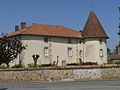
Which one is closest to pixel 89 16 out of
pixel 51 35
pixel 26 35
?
pixel 51 35

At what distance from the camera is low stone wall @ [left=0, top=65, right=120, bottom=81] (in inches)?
1401

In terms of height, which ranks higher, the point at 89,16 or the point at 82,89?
the point at 89,16

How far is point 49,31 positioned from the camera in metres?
65.5

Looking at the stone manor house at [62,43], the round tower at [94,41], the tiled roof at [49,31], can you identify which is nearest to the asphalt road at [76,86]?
the stone manor house at [62,43]

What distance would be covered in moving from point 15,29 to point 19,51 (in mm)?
10217

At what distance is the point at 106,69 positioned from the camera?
117 feet

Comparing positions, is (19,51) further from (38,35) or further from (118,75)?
(118,75)

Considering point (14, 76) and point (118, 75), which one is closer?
point (118, 75)

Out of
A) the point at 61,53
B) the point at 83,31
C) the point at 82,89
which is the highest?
the point at 83,31

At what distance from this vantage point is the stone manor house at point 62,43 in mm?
62125

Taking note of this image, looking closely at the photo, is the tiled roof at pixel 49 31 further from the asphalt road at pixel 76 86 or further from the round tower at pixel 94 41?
the asphalt road at pixel 76 86

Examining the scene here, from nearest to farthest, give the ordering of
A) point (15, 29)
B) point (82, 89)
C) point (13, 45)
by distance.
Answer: point (82, 89)
point (13, 45)
point (15, 29)

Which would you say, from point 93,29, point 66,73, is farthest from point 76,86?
point 93,29

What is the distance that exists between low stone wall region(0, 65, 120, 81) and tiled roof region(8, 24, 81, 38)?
2098cm
